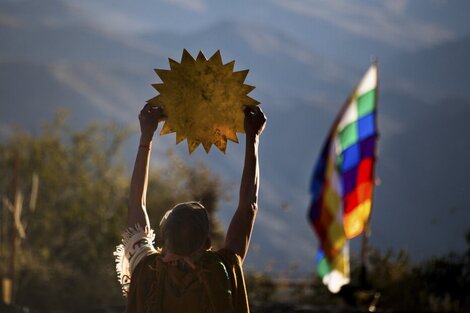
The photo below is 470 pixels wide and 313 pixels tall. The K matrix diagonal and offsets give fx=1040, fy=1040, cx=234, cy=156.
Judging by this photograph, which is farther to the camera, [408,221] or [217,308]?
[408,221]

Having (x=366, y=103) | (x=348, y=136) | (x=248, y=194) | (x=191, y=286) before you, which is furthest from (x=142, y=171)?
(x=366, y=103)

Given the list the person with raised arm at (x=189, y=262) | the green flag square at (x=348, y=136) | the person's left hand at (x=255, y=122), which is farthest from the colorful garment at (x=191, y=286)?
the green flag square at (x=348, y=136)

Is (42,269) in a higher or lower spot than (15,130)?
lower

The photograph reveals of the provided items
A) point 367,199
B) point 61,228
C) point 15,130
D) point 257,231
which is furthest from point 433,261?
point 257,231

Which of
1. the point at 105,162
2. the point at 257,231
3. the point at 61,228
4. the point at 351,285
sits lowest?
the point at 351,285

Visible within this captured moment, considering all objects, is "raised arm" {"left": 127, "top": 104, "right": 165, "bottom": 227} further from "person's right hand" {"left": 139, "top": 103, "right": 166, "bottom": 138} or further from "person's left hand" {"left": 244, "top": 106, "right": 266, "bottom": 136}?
"person's left hand" {"left": 244, "top": 106, "right": 266, "bottom": 136}

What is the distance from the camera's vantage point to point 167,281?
3.84 meters

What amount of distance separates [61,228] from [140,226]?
24.2m

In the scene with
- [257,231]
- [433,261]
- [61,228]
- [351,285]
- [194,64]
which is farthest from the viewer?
[257,231]

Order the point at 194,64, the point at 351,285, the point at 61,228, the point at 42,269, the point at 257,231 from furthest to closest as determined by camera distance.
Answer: the point at 257,231 → the point at 61,228 → the point at 42,269 → the point at 351,285 → the point at 194,64

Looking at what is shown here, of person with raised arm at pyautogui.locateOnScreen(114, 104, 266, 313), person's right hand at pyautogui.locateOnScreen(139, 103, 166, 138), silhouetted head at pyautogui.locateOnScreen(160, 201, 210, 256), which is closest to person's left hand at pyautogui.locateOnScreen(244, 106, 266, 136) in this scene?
person with raised arm at pyautogui.locateOnScreen(114, 104, 266, 313)

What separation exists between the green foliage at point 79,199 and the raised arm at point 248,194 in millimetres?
17229

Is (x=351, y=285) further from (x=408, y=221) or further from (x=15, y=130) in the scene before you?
(x=408, y=221)

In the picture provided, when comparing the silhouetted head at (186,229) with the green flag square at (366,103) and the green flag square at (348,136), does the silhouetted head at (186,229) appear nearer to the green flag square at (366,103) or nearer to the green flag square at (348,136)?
the green flag square at (348,136)
